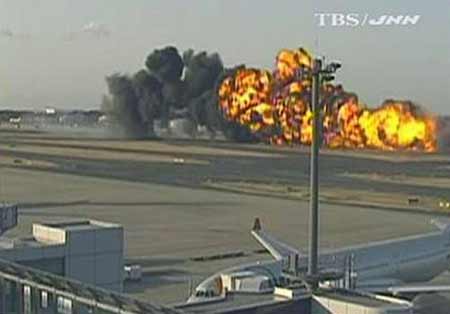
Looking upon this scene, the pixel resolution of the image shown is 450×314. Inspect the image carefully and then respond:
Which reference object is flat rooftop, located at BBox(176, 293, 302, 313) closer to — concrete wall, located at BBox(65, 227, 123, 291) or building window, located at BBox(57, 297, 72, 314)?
building window, located at BBox(57, 297, 72, 314)

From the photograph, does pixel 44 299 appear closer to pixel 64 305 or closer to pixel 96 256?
pixel 64 305

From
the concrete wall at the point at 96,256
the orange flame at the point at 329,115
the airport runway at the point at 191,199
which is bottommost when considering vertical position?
the airport runway at the point at 191,199

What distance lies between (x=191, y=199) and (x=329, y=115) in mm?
81147

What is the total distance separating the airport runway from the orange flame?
5040 millimetres

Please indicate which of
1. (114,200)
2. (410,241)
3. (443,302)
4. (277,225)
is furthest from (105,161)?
(443,302)

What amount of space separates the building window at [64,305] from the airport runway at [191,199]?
76.7 ft

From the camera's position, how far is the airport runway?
211 feet

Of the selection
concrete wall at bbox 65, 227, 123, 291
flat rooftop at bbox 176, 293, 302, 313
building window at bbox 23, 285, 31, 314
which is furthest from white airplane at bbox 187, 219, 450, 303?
flat rooftop at bbox 176, 293, 302, 313

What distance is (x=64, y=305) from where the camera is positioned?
24.2 metres

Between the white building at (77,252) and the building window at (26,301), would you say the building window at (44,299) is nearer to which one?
the building window at (26,301)

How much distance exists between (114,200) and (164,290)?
47.1 meters

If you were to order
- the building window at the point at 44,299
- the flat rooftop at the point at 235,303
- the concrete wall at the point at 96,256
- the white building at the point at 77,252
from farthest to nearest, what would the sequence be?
1. the concrete wall at the point at 96,256
2. the white building at the point at 77,252
3. the building window at the point at 44,299
4. the flat rooftop at the point at 235,303

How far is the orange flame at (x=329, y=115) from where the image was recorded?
541ft

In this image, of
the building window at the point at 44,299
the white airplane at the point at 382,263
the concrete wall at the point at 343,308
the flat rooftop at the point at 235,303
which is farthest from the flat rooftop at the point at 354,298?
the white airplane at the point at 382,263
